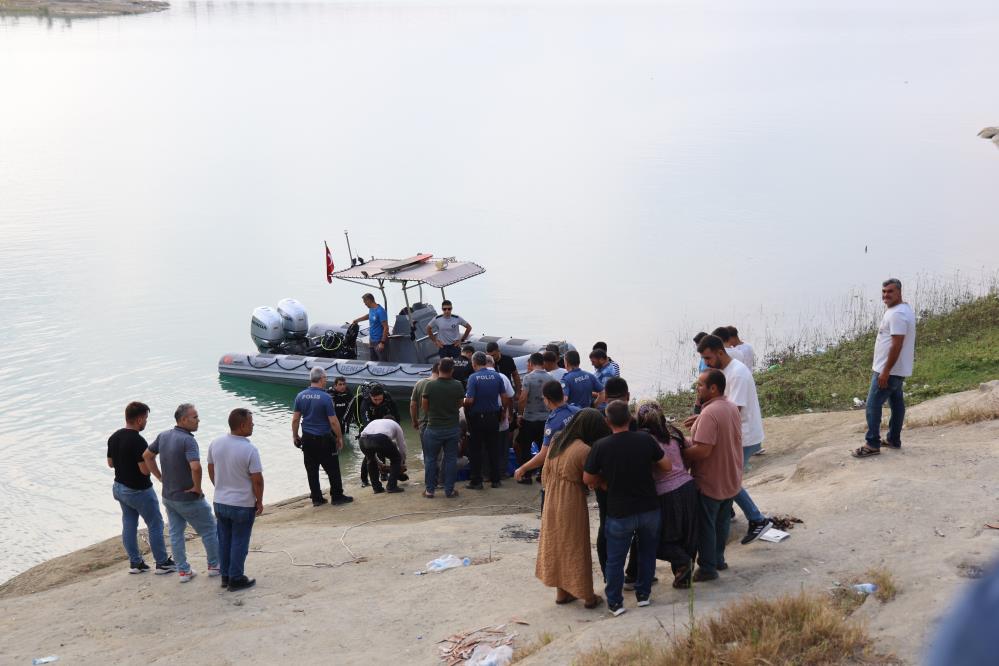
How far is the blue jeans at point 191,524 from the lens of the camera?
8.12 metres

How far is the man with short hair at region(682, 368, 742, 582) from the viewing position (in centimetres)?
659

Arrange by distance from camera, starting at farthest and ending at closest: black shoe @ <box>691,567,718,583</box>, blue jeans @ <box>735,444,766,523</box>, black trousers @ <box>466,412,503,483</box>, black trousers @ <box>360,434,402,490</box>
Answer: black trousers @ <box>360,434,402,490</box> → black trousers @ <box>466,412,503,483</box> → blue jeans @ <box>735,444,766,523</box> → black shoe @ <box>691,567,718,583</box>

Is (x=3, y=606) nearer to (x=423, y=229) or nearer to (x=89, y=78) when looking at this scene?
(x=423, y=229)

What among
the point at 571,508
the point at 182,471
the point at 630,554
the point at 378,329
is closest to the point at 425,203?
the point at 378,329

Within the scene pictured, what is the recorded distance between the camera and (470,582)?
784 centimetres

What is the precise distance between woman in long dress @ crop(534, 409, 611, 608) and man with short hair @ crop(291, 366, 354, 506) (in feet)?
12.3

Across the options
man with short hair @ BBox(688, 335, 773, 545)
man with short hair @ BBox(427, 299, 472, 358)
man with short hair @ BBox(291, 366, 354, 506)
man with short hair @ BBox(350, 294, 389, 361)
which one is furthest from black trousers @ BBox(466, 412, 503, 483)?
man with short hair @ BBox(350, 294, 389, 361)

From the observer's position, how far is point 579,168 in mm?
37125

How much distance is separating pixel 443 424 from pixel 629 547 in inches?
154

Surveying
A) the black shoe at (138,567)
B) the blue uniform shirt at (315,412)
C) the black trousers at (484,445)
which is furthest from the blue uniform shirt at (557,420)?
the black shoe at (138,567)

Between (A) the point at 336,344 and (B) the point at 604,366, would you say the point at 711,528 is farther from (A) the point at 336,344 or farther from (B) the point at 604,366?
(A) the point at 336,344

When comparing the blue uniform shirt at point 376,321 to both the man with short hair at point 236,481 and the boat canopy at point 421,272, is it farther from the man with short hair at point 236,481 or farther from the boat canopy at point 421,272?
the man with short hair at point 236,481

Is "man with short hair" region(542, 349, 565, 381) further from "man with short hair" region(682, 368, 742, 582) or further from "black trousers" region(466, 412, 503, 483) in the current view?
"man with short hair" region(682, 368, 742, 582)

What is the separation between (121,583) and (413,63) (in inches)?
2439
